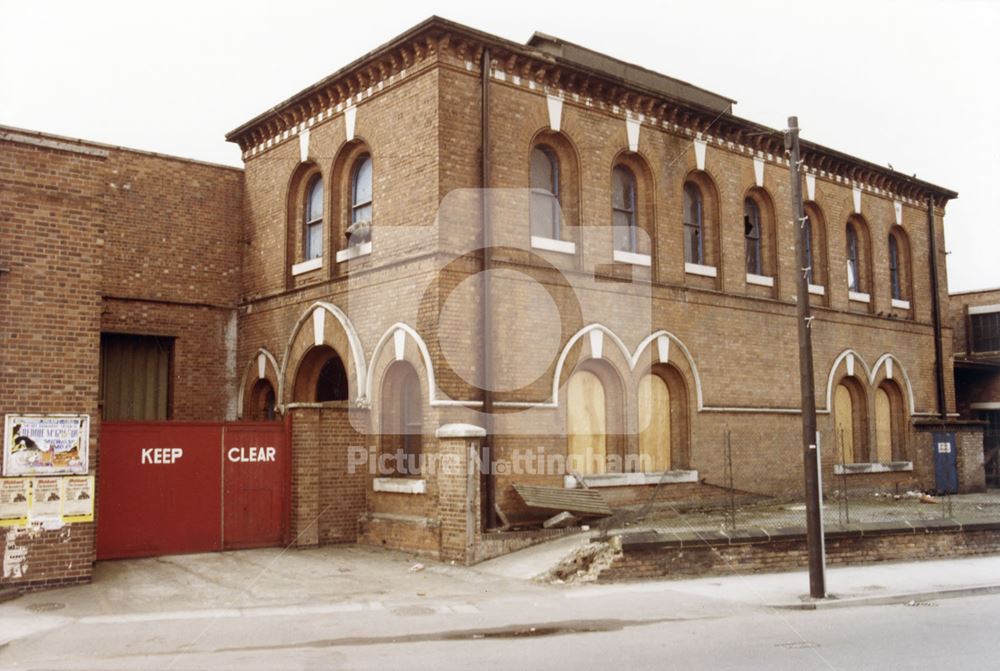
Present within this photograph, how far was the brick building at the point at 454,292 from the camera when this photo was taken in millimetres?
14695

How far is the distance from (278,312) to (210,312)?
74.7 inches

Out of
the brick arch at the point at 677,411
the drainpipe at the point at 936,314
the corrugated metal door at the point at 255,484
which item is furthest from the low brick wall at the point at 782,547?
the drainpipe at the point at 936,314

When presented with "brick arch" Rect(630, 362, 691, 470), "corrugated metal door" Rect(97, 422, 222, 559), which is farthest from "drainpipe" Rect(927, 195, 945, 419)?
"corrugated metal door" Rect(97, 422, 222, 559)

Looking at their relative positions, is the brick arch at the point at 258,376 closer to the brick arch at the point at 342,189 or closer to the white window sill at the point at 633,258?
the brick arch at the point at 342,189

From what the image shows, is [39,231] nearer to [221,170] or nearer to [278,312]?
[278,312]

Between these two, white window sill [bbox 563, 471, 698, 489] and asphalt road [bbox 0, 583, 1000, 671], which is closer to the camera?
asphalt road [bbox 0, 583, 1000, 671]

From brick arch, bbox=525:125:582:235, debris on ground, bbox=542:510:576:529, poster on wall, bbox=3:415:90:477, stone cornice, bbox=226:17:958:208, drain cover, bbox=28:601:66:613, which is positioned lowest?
drain cover, bbox=28:601:66:613

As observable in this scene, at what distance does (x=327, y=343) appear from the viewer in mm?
18109

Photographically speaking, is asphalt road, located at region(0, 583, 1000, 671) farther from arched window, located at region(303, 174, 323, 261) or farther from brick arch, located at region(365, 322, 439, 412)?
arched window, located at region(303, 174, 323, 261)

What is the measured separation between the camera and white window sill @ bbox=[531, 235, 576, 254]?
17000mm

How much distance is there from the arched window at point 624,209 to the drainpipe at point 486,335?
11.4 feet

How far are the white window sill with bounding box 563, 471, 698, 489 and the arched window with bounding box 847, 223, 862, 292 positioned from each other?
28.8 ft

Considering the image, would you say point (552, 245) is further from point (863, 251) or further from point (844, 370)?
point (863, 251)

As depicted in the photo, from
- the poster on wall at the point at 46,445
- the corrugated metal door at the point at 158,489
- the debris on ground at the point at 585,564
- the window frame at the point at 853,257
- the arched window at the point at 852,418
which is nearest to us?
the poster on wall at the point at 46,445
